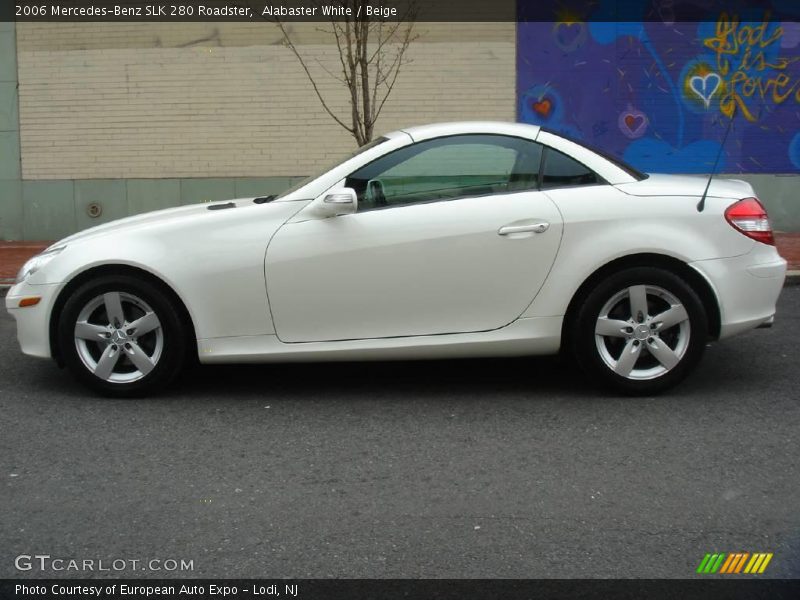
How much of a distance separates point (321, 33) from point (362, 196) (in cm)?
818

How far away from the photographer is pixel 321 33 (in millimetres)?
13195

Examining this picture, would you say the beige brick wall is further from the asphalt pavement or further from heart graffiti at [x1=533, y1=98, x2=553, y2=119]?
the asphalt pavement

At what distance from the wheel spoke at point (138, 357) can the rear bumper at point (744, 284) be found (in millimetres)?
3101

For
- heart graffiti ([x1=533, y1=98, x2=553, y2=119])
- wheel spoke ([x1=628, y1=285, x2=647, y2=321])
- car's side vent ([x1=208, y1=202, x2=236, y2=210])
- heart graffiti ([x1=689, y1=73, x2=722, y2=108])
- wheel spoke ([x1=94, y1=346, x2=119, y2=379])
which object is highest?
heart graffiti ([x1=689, y1=73, x2=722, y2=108])

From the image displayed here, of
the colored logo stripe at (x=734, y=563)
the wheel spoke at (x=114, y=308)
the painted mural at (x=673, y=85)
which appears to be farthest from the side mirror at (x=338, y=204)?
the painted mural at (x=673, y=85)

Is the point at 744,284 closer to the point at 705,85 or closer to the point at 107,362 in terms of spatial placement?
the point at 107,362

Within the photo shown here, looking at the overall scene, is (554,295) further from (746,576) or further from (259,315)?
(746,576)

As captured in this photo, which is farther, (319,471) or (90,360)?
(90,360)

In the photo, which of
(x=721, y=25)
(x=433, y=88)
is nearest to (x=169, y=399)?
(x=433, y=88)

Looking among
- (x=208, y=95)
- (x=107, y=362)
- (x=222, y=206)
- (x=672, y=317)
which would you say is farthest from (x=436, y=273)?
(x=208, y=95)

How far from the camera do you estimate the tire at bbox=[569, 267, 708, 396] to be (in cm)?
548

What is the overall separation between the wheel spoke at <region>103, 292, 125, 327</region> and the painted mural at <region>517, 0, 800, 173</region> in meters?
8.49


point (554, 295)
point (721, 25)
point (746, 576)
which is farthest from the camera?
point (721, 25)
